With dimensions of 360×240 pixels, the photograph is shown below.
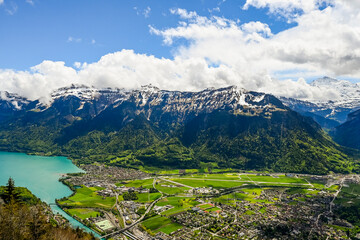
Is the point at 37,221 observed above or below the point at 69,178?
above

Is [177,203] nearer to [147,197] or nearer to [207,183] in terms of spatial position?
[147,197]

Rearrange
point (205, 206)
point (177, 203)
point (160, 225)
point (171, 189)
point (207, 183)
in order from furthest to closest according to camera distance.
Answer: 1. point (207, 183)
2. point (171, 189)
3. point (177, 203)
4. point (205, 206)
5. point (160, 225)

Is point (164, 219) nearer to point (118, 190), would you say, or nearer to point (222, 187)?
point (118, 190)

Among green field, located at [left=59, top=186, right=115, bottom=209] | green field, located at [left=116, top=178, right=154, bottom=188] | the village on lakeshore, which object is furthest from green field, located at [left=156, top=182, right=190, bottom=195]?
green field, located at [left=59, top=186, right=115, bottom=209]

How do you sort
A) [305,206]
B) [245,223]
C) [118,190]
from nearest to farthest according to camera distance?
[245,223] → [305,206] → [118,190]

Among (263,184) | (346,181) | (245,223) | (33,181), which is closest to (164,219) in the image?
(245,223)

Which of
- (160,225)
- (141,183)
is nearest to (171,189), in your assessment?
(141,183)
